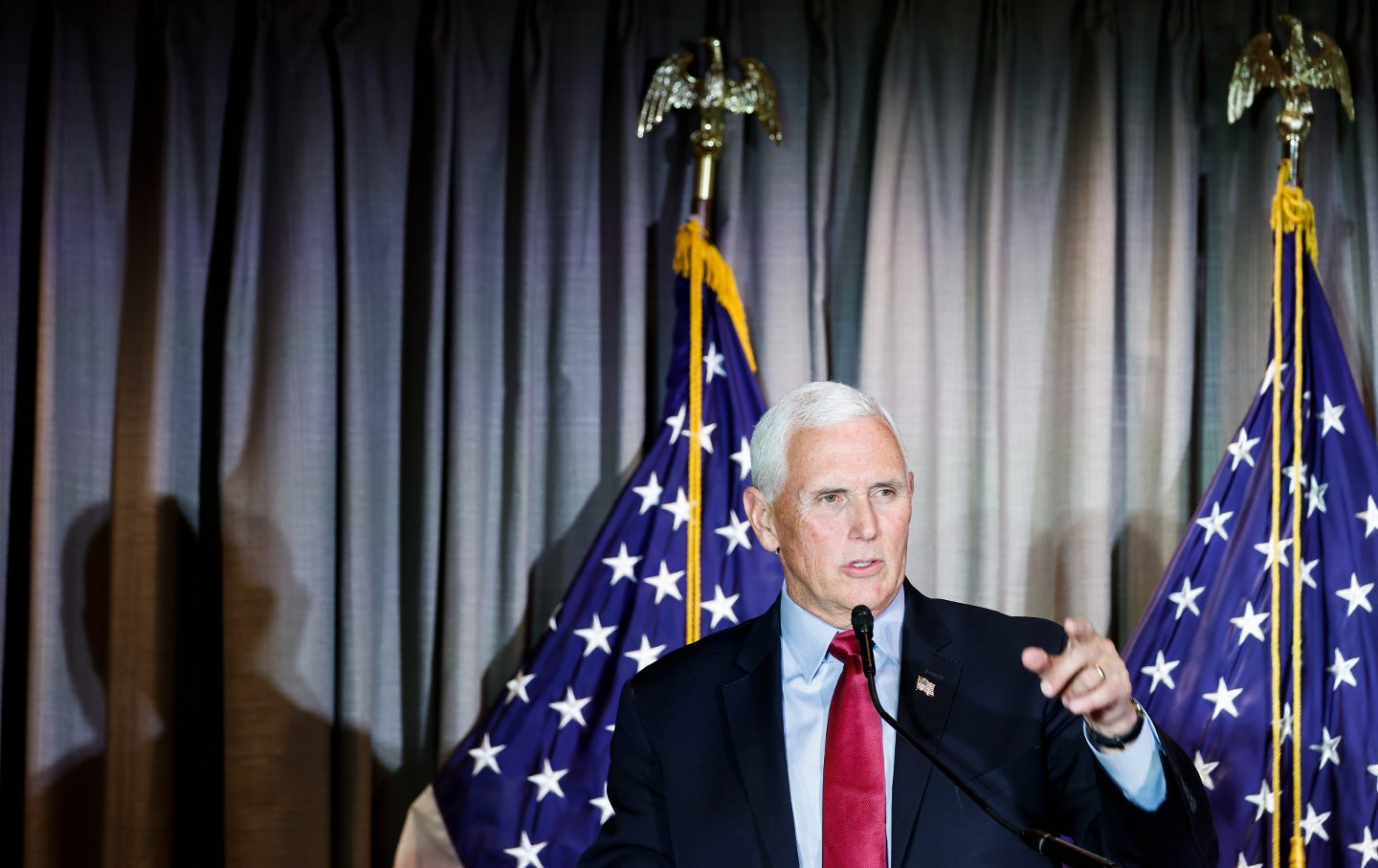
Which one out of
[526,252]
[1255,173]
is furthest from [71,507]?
[1255,173]

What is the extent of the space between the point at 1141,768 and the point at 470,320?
2.26m

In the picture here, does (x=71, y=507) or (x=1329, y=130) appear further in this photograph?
(x=1329, y=130)

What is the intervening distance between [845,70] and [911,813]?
7.68ft

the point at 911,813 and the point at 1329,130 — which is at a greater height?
the point at 1329,130

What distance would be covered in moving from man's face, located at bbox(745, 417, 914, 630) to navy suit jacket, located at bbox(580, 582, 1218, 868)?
0.09 meters

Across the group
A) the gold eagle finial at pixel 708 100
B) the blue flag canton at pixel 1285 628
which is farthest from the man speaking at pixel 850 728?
the gold eagle finial at pixel 708 100

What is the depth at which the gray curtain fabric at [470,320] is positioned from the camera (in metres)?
3.36

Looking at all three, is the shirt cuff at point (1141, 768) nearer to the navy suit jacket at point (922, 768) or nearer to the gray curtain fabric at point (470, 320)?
the navy suit jacket at point (922, 768)

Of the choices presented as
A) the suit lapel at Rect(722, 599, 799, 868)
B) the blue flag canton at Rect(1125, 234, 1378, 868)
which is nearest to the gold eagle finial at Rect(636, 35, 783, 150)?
the blue flag canton at Rect(1125, 234, 1378, 868)

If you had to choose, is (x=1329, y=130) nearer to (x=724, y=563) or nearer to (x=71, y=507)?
(x=724, y=563)

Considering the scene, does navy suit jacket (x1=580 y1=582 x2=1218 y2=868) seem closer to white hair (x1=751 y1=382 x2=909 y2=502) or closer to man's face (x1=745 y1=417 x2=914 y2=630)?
man's face (x1=745 y1=417 x2=914 y2=630)

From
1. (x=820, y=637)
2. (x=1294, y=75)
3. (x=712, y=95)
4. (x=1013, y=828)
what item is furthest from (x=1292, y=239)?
(x=1013, y=828)

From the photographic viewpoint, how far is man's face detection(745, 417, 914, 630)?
208 cm

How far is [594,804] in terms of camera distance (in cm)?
318
